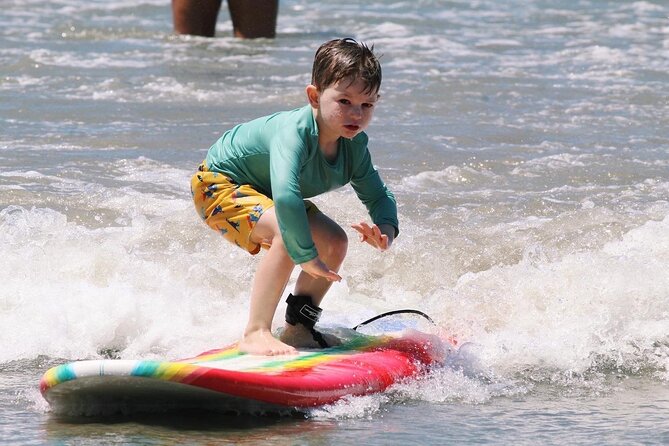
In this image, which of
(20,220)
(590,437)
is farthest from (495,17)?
(590,437)

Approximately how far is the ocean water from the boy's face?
0.89 metres

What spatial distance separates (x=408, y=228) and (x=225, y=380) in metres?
2.96

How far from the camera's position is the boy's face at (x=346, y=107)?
4.25 m

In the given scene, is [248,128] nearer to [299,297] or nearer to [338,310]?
[299,297]

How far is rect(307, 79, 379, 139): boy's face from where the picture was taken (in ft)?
13.9

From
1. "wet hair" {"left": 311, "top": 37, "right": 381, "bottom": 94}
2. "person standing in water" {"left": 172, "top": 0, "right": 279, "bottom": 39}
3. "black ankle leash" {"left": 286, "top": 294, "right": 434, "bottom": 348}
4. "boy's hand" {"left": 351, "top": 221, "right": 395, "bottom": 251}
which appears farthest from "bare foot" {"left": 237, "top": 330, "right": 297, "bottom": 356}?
"person standing in water" {"left": 172, "top": 0, "right": 279, "bottom": 39}

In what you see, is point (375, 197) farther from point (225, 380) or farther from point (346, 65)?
point (225, 380)

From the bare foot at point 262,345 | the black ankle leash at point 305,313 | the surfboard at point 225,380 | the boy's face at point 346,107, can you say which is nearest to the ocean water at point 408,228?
the surfboard at point 225,380

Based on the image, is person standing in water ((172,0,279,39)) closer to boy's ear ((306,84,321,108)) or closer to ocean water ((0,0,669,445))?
ocean water ((0,0,669,445))

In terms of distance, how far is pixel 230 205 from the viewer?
4.49 meters

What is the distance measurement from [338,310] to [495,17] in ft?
31.1

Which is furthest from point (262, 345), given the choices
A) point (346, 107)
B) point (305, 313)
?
point (346, 107)

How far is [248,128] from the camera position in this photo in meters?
4.57

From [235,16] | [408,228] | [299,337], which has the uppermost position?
[299,337]
